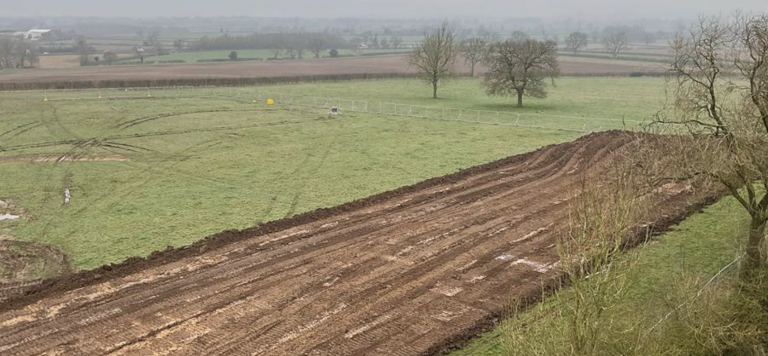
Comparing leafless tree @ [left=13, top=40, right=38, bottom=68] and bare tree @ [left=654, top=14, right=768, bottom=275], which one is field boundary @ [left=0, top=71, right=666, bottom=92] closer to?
leafless tree @ [left=13, top=40, right=38, bottom=68]

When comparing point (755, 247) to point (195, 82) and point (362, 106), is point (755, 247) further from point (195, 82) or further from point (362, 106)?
point (195, 82)

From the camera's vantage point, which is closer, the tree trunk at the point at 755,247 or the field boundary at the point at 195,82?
the tree trunk at the point at 755,247

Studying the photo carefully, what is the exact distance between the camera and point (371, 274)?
16.8m

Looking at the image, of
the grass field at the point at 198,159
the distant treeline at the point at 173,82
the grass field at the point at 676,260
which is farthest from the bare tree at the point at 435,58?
the grass field at the point at 676,260

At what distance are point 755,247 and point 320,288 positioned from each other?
9920 millimetres

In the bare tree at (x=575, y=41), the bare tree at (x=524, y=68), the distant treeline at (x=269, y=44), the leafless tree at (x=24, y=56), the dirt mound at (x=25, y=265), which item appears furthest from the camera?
the distant treeline at (x=269, y=44)

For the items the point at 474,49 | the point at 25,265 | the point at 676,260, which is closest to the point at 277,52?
the point at 474,49

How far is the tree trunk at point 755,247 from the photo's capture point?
43.1ft

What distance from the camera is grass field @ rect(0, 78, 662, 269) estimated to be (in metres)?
21.2

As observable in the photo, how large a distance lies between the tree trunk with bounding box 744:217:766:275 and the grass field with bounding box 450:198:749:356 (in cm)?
102

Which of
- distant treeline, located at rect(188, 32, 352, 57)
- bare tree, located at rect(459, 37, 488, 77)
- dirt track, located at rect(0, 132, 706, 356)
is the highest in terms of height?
distant treeline, located at rect(188, 32, 352, 57)

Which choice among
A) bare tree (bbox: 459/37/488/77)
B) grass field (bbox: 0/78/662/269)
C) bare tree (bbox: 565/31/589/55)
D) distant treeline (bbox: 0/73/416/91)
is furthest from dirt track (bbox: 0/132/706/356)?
bare tree (bbox: 565/31/589/55)

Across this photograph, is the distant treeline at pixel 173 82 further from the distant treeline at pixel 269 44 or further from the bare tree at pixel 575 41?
the bare tree at pixel 575 41

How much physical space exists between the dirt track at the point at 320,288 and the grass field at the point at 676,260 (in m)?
0.65
